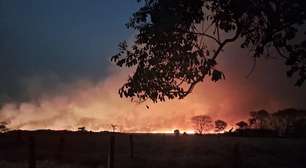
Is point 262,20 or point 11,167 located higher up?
point 262,20

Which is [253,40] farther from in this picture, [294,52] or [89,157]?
[89,157]

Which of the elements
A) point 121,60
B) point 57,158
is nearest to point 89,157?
point 57,158

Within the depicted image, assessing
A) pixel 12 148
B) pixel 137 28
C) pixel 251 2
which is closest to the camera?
pixel 251 2

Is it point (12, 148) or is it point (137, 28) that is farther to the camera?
point (12, 148)

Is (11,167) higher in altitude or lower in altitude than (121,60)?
lower

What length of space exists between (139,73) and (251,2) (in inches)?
193

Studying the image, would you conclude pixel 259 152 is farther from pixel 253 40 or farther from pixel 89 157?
pixel 253 40

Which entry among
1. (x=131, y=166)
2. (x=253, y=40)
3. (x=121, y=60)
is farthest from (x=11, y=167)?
(x=253, y=40)

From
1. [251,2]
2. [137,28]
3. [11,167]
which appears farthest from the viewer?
[11,167]

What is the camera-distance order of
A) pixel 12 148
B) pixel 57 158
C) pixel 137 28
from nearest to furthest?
pixel 137 28 → pixel 57 158 → pixel 12 148

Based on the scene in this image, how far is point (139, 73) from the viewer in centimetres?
2055

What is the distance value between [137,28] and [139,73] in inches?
66.3

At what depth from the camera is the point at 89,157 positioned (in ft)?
122

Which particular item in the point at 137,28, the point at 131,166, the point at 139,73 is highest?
the point at 137,28
